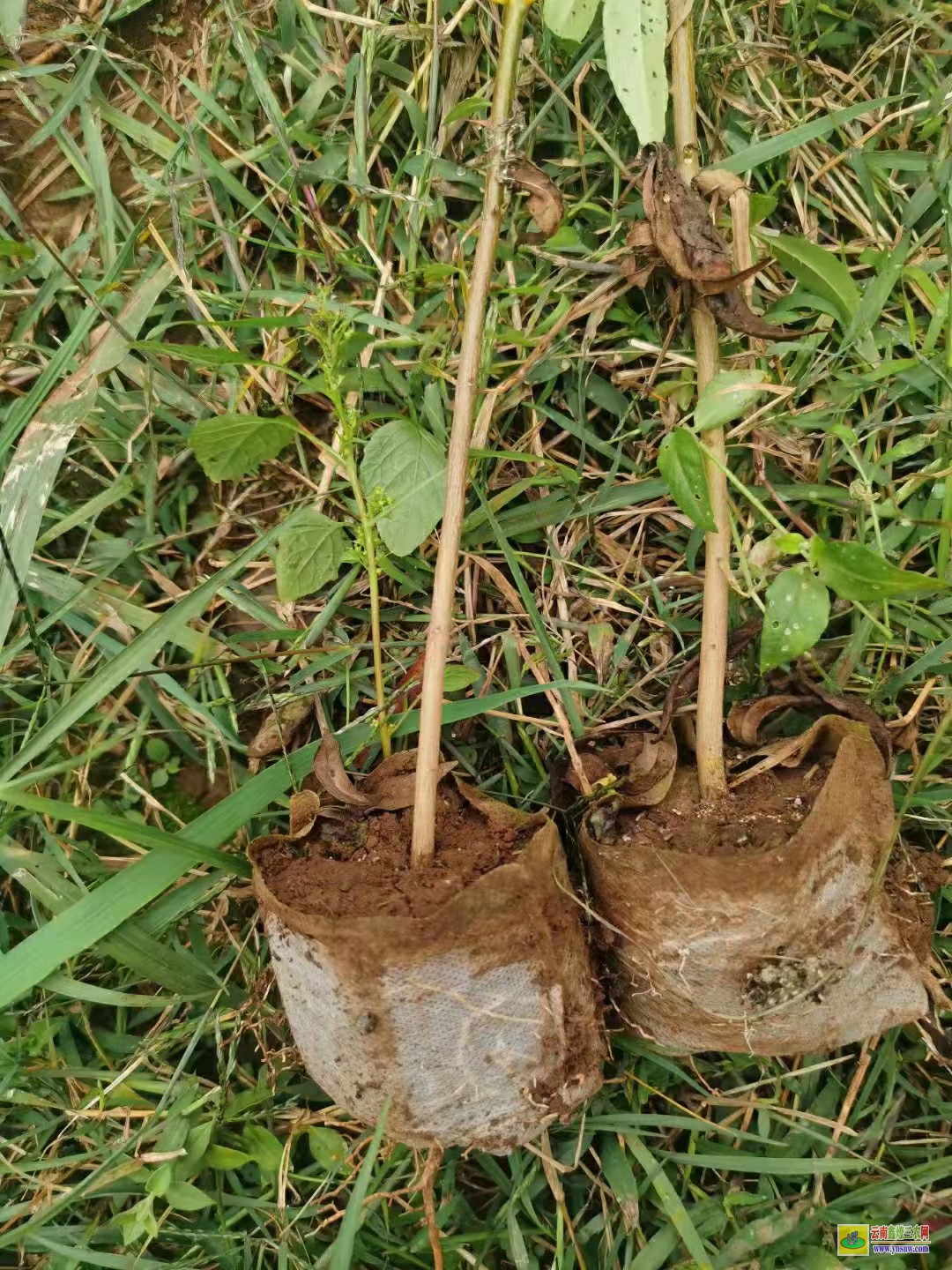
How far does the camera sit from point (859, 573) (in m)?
1.11

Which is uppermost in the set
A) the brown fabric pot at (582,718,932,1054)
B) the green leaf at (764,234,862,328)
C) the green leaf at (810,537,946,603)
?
the green leaf at (764,234,862,328)

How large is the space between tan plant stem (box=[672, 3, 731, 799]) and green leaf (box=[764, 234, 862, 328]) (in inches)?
6.8

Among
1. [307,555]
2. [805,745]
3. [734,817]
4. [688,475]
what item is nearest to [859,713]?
[805,745]

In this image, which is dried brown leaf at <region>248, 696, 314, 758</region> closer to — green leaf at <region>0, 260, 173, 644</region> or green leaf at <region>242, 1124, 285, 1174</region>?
green leaf at <region>0, 260, 173, 644</region>

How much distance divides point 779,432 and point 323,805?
86 centimetres

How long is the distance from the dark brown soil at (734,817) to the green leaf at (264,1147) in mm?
722

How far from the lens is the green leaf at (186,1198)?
1.33 meters

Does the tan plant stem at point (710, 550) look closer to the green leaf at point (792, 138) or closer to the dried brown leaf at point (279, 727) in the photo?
the green leaf at point (792, 138)

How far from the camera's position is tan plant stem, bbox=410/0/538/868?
1107mm

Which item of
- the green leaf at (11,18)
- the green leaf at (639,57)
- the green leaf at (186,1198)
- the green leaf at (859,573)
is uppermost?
the green leaf at (11,18)

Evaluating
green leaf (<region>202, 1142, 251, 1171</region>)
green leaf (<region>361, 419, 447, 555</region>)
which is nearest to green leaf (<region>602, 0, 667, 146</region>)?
green leaf (<region>361, 419, 447, 555</region>)

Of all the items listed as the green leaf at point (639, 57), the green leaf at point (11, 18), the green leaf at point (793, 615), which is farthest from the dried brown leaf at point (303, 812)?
the green leaf at point (11, 18)

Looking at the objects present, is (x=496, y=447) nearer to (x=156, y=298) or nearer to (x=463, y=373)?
(x=463, y=373)

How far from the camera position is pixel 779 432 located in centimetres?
139
